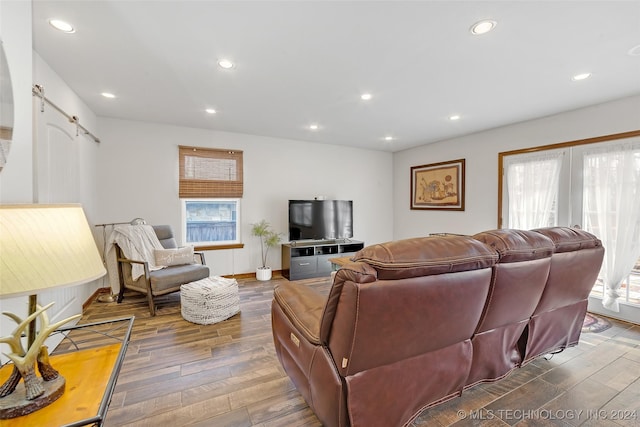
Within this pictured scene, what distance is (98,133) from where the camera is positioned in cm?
387

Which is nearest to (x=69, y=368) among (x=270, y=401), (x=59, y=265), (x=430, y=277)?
(x=59, y=265)

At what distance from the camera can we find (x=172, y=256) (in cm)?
359

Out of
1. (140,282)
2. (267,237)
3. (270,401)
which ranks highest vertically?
(267,237)

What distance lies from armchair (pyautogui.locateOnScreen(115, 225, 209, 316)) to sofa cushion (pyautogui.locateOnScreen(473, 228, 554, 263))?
3.17 m

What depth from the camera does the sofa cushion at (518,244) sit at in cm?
152

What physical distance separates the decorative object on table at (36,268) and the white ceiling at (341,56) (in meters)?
1.55

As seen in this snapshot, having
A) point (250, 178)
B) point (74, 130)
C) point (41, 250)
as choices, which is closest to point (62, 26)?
point (74, 130)

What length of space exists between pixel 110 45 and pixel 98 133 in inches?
90.4

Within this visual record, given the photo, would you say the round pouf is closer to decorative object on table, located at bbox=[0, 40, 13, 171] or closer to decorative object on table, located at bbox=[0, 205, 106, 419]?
decorative object on table, located at bbox=[0, 205, 106, 419]

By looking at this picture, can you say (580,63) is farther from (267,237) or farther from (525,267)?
(267,237)

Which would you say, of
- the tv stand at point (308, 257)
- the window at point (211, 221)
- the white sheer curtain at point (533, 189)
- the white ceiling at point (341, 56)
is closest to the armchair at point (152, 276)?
the window at point (211, 221)

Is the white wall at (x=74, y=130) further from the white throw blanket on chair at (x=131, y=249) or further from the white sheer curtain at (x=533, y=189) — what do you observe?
the white sheer curtain at (x=533, y=189)

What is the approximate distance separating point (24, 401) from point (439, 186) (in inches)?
220

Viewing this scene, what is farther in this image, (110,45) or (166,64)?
(166,64)
